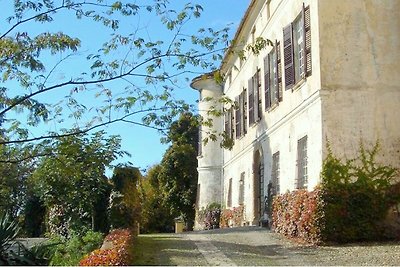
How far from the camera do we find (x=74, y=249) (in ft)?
43.8

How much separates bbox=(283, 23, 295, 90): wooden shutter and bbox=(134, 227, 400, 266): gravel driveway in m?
4.68

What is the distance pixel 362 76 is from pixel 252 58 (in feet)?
29.0

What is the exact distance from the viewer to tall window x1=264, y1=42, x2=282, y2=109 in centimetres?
1736

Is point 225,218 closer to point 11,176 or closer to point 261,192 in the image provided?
point 261,192

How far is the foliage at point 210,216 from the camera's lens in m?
29.2

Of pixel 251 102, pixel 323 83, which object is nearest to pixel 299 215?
pixel 323 83

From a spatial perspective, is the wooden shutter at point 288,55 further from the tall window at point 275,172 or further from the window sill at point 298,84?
the tall window at point 275,172

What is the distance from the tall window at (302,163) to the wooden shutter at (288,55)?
1.73 m

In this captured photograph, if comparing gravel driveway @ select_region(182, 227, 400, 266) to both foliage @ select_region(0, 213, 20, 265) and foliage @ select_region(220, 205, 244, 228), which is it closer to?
foliage @ select_region(0, 213, 20, 265)

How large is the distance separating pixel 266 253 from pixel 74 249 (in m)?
4.79

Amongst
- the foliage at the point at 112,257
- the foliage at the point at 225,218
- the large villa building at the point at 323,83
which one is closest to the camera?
the foliage at the point at 112,257

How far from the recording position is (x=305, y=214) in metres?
13.3

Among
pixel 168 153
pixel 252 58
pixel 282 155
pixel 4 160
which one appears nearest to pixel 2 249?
pixel 4 160

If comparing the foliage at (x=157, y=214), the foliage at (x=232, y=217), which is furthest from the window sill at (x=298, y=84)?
the foliage at (x=157, y=214)
